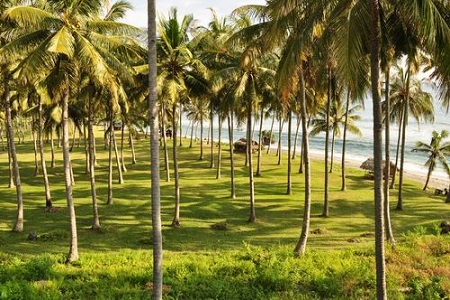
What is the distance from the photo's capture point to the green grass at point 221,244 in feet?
43.9

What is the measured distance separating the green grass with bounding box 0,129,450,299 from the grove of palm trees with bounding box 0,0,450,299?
0.09 m

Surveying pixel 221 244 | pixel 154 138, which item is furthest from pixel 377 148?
pixel 221 244

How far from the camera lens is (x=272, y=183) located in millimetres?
38656

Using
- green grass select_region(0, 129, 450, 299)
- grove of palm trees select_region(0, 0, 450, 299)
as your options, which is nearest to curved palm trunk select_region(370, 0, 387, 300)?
grove of palm trees select_region(0, 0, 450, 299)

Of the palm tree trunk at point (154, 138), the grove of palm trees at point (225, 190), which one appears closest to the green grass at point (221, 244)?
the grove of palm trees at point (225, 190)

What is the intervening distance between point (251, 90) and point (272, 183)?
51.0 ft

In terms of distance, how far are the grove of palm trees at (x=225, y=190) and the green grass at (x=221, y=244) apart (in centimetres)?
9

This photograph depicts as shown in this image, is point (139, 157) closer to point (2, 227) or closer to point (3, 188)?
point (3, 188)

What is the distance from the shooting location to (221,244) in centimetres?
2159

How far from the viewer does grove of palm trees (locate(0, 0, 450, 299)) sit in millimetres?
10812

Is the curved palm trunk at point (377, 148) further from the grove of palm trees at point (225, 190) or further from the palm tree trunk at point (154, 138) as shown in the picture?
the palm tree trunk at point (154, 138)

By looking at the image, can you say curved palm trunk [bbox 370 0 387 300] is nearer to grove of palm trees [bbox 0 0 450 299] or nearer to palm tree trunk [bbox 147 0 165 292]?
grove of palm trees [bbox 0 0 450 299]

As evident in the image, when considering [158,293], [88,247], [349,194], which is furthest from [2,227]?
[349,194]

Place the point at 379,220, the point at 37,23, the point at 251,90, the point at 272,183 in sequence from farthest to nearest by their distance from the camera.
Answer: the point at 272,183 → the point at 251,90 → the point at 37,23 → the point at 379,220
